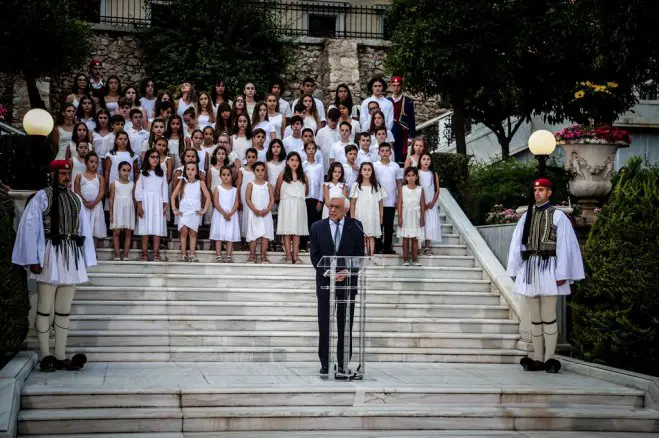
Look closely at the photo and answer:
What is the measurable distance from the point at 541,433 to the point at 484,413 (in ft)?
1.89

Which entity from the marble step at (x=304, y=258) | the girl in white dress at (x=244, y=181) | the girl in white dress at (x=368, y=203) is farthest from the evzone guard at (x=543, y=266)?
the girl in white dress at (x=244, y=181)

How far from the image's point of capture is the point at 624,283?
11.4 metres

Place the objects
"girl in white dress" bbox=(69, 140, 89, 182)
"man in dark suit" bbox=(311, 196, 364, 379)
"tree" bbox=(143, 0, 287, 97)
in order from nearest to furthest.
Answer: "man in dark suit" bbox=(311, 196, 364, 379)
"girl in white dress" bbox=(69, 140, 89, 182)
"tree" bbox=(143, 0, 287, 97)

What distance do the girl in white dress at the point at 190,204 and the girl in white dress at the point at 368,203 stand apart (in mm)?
2200

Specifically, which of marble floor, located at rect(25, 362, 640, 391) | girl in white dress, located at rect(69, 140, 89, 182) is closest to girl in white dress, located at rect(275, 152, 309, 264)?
girl in white dress, located at rect(69, 140, 89, 182)

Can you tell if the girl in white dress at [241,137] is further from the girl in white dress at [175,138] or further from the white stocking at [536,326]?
the white stocking at [536,326]

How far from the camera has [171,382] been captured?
10375 millimetres

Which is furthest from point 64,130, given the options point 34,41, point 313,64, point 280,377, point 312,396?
point 313,64

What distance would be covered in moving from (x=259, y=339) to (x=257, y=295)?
3.68ft

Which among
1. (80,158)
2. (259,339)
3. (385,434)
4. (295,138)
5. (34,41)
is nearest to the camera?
(385,434)

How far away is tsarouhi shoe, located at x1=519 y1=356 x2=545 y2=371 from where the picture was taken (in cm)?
1209

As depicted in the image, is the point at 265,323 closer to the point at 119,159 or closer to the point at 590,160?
the point at 119,159

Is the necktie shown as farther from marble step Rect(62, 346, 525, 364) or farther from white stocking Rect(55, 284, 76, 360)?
white stocking Rect(55, 284, 76, 360)

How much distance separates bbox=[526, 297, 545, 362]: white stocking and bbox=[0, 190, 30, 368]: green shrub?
5709mm
